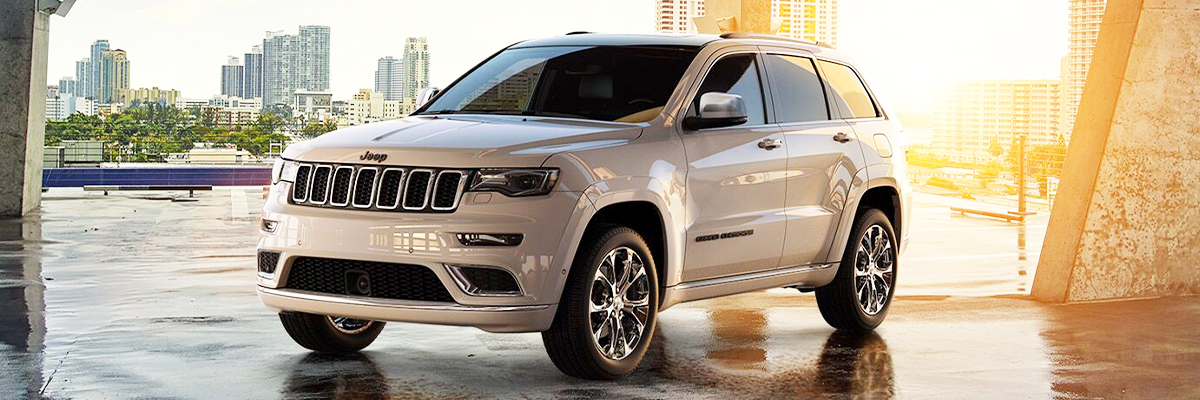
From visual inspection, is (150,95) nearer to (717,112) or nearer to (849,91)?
(849,91)

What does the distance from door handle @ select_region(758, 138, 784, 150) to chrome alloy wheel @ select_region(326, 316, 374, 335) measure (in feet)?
7.84

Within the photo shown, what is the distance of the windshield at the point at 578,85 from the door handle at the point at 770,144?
620 mm

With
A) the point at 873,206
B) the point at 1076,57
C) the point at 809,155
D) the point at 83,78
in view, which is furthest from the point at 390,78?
the point at 809,155

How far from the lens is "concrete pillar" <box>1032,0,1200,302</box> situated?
10742 millimetres

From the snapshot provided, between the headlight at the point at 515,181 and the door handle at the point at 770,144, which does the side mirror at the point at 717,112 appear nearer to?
the door handle at the point at 770,144

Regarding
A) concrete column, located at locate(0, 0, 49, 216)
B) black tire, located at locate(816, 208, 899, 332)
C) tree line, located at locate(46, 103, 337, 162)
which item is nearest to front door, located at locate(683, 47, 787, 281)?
black tire, located at locate(816, 208, 899, 332)

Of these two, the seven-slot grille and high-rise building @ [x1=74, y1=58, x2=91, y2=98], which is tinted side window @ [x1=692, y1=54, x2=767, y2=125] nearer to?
the seven-slot grille

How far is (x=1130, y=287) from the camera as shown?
11.0 m

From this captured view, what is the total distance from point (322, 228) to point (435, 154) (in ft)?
2.07

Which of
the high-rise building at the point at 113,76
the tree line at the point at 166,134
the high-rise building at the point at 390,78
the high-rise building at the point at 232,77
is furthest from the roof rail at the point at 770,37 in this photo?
the high-rise building at the point at 232,77

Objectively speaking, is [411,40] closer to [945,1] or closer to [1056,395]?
[945,1]

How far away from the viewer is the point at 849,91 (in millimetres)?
9367

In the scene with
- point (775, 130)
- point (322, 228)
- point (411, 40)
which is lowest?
point (322, 228)

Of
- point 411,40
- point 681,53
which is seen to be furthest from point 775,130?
point 411,40
